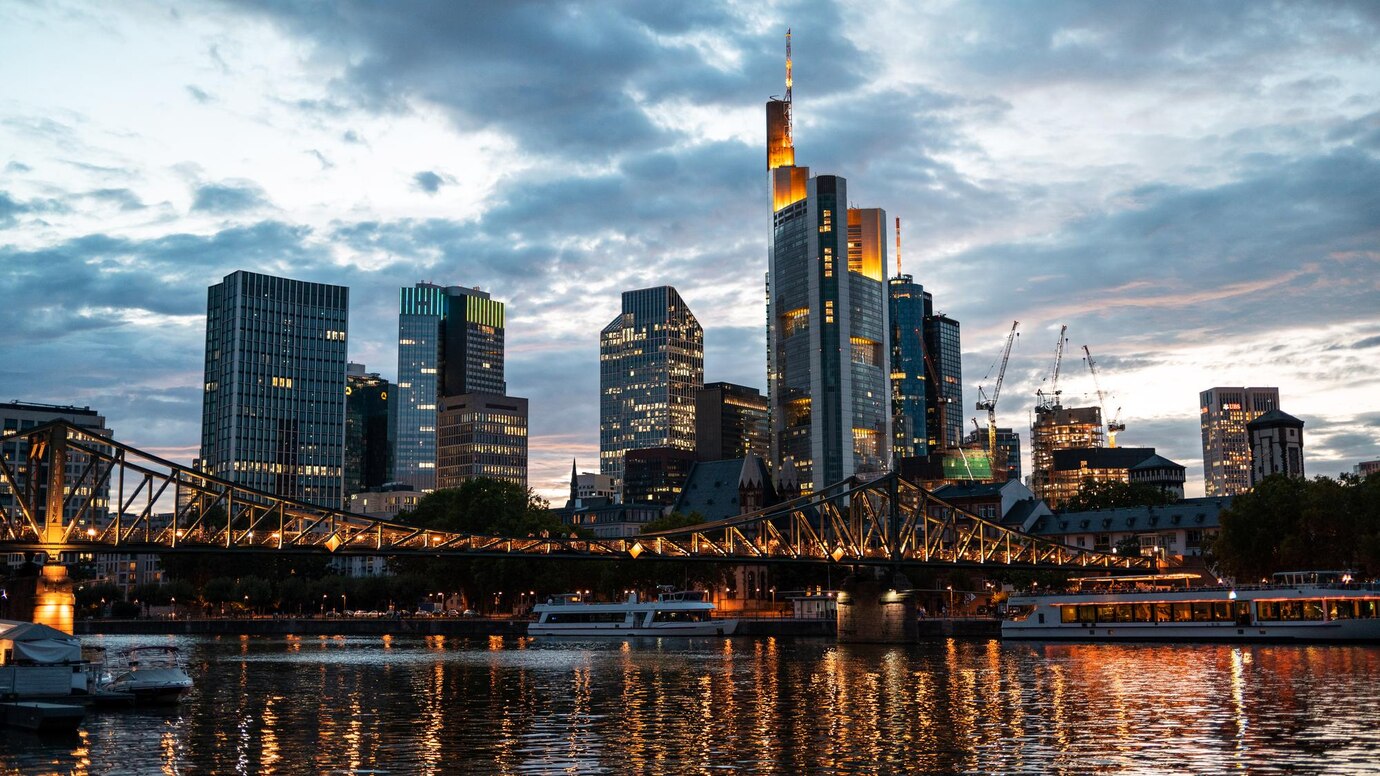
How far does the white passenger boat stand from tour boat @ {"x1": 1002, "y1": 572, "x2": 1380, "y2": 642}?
1644 inches

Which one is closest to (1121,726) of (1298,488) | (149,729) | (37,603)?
(149,729)

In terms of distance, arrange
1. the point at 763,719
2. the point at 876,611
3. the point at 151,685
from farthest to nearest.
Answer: the point at 876,611 < the point at 151,685 < the point at 763,719

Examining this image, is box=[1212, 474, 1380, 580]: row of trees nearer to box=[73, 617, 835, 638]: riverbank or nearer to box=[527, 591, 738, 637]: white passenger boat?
box=[73, 617, 835, 638]: riverbank

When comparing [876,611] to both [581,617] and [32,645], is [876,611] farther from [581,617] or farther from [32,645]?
[32,645]

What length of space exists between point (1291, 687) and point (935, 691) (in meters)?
16.3

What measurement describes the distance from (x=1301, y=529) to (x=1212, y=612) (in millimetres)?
12946

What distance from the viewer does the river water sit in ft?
139

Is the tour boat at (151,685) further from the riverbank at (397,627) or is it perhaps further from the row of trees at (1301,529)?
the riverbank at (397,627)

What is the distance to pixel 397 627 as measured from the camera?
7377 inches

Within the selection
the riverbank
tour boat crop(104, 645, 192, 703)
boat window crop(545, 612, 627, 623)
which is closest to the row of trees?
the riverbank

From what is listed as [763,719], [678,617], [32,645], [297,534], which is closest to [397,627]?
[678,617]

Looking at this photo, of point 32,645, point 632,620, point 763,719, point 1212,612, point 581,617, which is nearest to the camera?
point 763,719

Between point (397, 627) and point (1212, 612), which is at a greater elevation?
point (1212, 612)

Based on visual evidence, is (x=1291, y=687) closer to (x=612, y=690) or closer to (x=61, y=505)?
(x=612, y=690)
